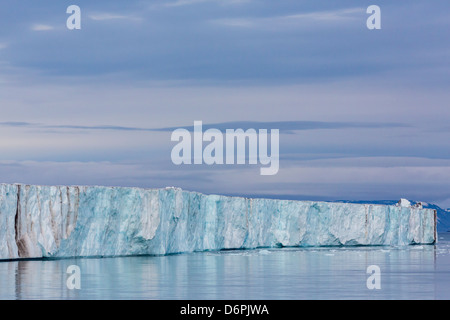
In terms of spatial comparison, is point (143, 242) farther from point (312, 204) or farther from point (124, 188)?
point (312, 204)

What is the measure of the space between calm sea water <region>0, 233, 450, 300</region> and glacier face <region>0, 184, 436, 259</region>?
0.97 meters

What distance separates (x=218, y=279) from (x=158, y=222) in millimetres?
8454

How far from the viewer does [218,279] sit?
16266mm

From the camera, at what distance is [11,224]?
20906mm

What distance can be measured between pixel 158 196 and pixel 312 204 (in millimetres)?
12318

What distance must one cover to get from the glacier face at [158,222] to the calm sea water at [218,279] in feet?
3.19

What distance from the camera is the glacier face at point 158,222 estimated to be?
2138cm
